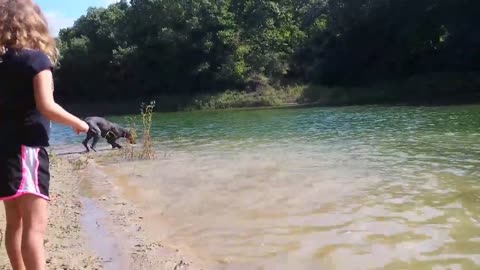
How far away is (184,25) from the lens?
46.5 meters

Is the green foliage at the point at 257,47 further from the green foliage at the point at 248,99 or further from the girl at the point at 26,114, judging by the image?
the girl at the point at 26,114

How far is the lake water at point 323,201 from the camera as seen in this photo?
4852mm

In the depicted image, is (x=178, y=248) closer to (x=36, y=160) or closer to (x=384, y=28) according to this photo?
(x=36, y=160)

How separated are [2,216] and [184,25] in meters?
41.5

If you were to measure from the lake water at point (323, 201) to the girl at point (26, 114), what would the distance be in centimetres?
199

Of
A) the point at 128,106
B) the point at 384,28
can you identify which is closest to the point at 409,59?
the point at 384,28

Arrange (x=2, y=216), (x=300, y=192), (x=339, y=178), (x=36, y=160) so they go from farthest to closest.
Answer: (x=339, y=178) → (x=300, y=192) → (x=2, y=216) → (x=36, y=160)

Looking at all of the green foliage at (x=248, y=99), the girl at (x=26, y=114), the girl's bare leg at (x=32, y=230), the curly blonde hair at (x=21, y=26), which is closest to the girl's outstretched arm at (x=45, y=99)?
the girl at (x=26, y=114)

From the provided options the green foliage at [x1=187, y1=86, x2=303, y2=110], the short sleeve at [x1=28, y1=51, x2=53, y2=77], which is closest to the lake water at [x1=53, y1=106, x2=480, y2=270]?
the short sleeve at [x1=28, y1=51, x2=53, y2=77]

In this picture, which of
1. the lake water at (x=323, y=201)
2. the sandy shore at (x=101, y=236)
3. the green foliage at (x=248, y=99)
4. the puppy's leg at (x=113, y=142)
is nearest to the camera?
the sandy shore at (x=101, y=236)

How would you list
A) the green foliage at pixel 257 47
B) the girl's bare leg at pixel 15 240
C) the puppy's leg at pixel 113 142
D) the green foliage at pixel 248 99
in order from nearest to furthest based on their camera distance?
the girl's bare leg at pixel 15 240 → the puppy's leg at pixel 113 142 → the green foliage at pixel 257 47 → the green foliage at pixel 248 99

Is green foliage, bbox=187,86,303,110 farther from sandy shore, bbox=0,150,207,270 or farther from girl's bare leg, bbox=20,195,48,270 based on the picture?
girl's bare leg, bbox=20,195,48,270

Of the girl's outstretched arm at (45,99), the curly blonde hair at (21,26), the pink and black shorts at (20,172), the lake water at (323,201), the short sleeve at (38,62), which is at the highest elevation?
the curly blonde hair at (21,26)

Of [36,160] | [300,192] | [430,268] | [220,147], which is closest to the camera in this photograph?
[36,160]
